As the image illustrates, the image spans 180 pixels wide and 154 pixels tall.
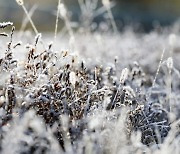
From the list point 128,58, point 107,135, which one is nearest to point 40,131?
point 107,135

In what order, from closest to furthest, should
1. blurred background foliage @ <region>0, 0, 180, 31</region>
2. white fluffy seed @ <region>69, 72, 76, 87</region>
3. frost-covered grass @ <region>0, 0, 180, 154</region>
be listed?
frost-covered grass @ <region>0, 0, 180, 154</region>
white fluffy seed @ <region>69, 72, 76, 87</region>
blurred background foliage @ <region>0, 0, 180, 31</region>

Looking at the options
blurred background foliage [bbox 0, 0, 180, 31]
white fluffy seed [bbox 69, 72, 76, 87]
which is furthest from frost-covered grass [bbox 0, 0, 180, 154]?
blurred background foliage [bbox 0, 0, 180, 31]

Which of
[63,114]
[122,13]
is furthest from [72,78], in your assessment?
[122,13]

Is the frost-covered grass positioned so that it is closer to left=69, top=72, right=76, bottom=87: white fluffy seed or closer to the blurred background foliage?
left=69, top=72, right=76, bottom=87: white fluffy seed

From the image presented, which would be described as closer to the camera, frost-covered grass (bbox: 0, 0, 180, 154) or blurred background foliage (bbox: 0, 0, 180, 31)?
frost-covered grass (bbox: 0, 0, 180, 154)

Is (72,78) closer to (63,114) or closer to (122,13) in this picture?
(63,114)

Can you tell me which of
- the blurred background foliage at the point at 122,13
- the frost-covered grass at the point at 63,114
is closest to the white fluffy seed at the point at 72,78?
the frost-covered grass at the point at 63,114

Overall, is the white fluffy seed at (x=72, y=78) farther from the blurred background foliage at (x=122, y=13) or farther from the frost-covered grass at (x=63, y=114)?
the blurred background foliage at (x=122, y=13)

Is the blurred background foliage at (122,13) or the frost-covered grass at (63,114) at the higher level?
the blurred background foliage at (122,13)
